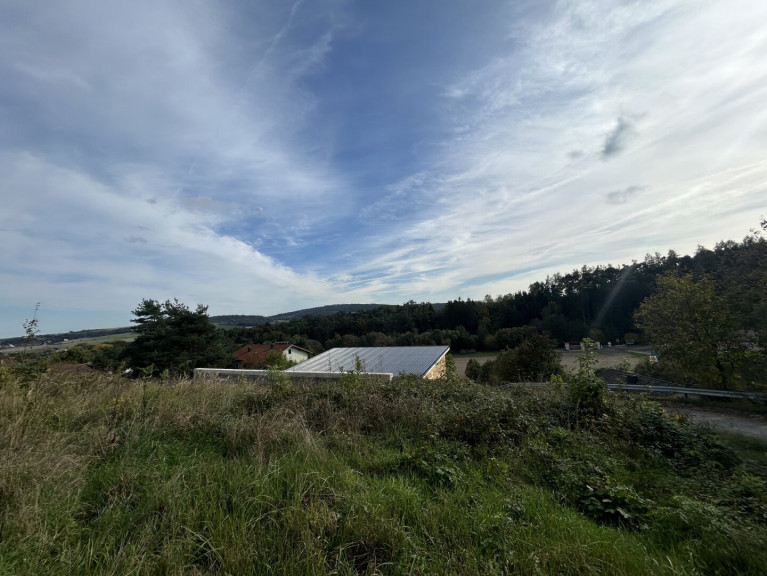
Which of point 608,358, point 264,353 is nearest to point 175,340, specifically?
point 264,353

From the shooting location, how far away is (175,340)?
94.5 feet

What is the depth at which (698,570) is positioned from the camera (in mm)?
2125

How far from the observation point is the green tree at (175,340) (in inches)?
1101

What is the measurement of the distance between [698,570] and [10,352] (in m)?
9.08

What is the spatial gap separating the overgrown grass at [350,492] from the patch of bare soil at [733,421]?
12.5 ft

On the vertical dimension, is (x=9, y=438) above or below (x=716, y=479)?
above

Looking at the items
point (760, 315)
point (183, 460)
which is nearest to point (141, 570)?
point (183, 460)

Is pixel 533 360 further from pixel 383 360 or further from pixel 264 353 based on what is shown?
pixel 264 353

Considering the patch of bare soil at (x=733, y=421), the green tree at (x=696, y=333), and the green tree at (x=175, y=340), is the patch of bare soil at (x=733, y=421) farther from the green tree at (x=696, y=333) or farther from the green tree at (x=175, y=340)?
the green tree at (x=175, y=340)

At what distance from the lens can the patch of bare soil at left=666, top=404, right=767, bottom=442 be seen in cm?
739

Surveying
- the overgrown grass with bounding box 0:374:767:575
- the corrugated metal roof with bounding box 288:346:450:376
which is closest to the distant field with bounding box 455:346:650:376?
the corrugated metal roof with bounding box 288:346:450:376

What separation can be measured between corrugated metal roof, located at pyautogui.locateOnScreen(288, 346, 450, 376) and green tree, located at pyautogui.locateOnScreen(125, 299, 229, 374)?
1110cm

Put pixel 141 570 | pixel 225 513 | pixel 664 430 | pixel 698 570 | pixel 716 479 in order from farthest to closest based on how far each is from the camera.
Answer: pixel 664 430, pixel 716 479, pixel 225 513, pixel 698 570, pixel 141 570

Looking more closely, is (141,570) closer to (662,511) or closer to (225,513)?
(225,513)
